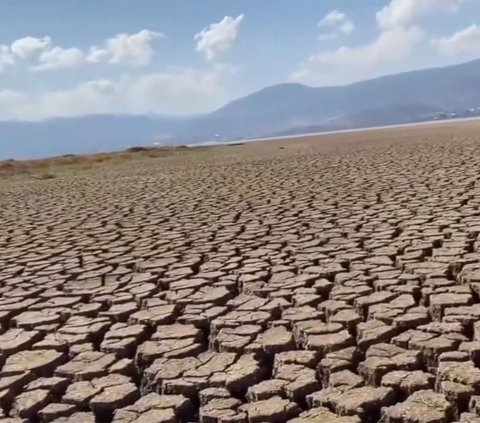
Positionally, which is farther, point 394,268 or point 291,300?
point 394,268

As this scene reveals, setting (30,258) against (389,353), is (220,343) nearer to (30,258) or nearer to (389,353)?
(389,353)

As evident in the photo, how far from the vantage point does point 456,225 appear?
4.84 m

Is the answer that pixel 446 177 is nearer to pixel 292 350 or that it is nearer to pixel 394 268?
pixel 394 268

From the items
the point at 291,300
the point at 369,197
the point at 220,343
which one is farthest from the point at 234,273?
the point at 369,197

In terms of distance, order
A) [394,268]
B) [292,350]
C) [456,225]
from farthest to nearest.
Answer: [456,225] < [394,268] < [292,350]

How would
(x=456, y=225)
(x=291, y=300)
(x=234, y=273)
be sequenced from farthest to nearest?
(x=456, y=225) → (x=234, y=273) → (x=291, y=300)

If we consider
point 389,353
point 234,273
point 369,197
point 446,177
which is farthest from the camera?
point 446,177

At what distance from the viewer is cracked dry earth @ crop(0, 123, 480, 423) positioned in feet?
7.47

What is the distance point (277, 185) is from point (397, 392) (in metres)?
6.87

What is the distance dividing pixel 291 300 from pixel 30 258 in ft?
8.47

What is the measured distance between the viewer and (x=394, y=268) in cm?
375

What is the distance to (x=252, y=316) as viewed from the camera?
311 centimetres

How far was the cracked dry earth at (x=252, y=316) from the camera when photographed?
2277 mm

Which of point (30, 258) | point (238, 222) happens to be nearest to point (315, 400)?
point (30, 258)
